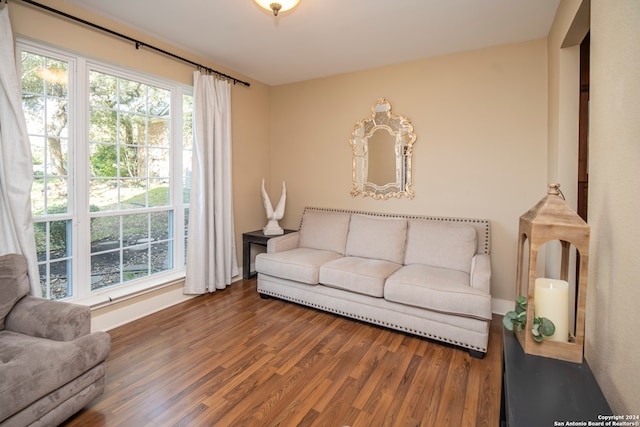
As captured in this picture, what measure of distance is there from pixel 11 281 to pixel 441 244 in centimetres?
328

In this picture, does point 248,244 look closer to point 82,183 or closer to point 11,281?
point 82,183

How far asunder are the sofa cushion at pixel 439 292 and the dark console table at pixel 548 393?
113 cm

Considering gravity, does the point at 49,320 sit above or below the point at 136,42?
below

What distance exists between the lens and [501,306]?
3.09 meters

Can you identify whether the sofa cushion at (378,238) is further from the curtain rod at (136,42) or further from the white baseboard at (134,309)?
the curtain rod at (136,42)

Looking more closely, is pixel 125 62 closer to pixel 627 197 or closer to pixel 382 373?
pixel 382 373

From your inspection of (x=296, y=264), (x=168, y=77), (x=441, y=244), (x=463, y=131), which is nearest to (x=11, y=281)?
(x=296, y=264)

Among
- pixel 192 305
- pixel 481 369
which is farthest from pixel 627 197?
pixel 192 305

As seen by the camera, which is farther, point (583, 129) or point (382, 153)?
point (382, 153)

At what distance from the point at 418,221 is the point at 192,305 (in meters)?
2.52

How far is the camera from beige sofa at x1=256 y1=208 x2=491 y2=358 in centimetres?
239

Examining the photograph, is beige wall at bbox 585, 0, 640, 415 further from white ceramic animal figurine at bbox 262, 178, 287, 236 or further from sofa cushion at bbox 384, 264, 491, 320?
white ceramic animal figurine at bbox 262, 178, 287, 236

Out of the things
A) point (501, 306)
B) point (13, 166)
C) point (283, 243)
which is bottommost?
point (501, 306)

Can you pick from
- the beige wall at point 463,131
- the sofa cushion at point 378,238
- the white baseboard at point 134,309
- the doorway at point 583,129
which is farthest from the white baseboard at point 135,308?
the doorway at point 583,129
